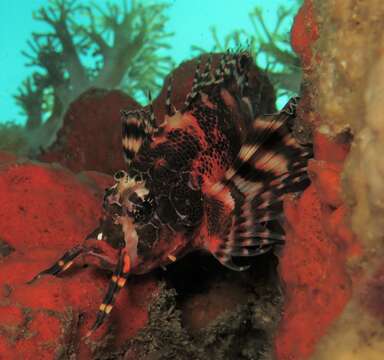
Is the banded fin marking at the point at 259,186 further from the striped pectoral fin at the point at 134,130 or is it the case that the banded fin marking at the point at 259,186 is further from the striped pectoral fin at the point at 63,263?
the striped pectoral fin at the point at 63,263

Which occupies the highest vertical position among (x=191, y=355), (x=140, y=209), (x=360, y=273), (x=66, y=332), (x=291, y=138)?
(x=291, y=138)

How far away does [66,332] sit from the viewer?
2.52 metres

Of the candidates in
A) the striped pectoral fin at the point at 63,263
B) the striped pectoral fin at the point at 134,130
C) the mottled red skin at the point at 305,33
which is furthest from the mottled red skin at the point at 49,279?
the mottled red skin at the point at 305,33

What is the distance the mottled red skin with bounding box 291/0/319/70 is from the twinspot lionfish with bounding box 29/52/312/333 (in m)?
0.35

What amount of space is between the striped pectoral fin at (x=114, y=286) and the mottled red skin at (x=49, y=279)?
175mm

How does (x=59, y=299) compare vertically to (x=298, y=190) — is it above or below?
below

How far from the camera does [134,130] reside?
3.46 metres

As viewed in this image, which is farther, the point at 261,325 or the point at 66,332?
the point at 261,325

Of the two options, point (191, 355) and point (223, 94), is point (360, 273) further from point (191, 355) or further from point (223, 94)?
point (223, 94)

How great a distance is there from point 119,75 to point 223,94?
6.37 m

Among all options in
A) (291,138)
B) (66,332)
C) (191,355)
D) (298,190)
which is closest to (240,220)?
(298,190)

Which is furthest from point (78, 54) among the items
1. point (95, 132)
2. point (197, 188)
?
point (197, 188)

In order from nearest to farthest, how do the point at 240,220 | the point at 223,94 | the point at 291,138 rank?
the point at 291,138 < the point at 240,220 < the point at 223,94

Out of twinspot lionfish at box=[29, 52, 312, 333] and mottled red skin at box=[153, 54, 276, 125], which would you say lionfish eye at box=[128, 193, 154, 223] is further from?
mottled red skin at box=[153, 54, 276, 125]
